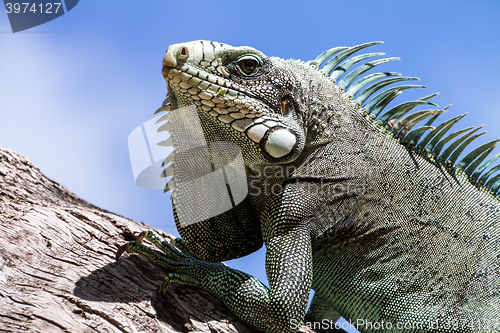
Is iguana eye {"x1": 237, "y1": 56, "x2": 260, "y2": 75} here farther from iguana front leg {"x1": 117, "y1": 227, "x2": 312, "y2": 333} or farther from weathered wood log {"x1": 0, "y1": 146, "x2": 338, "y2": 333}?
weathered wood log {"x1": 0, "y1": 146, "x2": 338, "y2": 333}

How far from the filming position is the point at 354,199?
415cm

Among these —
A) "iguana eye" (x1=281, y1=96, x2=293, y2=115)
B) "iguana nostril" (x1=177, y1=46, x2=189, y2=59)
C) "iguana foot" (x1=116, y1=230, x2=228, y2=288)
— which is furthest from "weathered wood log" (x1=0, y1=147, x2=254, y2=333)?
"iguana nostril" (x1=177, y1=46, x2=189, y2=59)

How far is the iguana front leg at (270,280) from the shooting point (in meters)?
3.68

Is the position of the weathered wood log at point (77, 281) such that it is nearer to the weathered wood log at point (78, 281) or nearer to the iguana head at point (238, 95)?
the weathered wood log at point (78, 281)

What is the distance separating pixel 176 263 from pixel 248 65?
2116 mm

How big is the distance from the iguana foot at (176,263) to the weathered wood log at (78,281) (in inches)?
5.0

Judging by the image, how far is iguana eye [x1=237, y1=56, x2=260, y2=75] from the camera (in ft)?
12.5

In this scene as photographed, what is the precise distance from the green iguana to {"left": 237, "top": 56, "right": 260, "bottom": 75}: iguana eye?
0.01 meters

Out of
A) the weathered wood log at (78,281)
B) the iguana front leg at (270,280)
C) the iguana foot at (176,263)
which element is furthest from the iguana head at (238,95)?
the weathered wood log at (78,281)

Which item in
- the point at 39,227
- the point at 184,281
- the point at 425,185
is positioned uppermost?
the point at 425,185

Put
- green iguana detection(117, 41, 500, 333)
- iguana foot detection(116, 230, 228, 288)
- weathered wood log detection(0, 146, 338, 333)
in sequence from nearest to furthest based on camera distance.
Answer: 1. weathered wood log detection(0, 146, 338, 333)
2. green iguana detection(117, 41, 500, 333)
3. iguana foot detection(116, 230, 228, 288)

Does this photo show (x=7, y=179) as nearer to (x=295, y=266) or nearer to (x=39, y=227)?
(x=39, y=227)

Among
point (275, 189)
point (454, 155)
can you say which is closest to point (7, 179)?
point (275, 189)

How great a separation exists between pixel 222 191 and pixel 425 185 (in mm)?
2113
